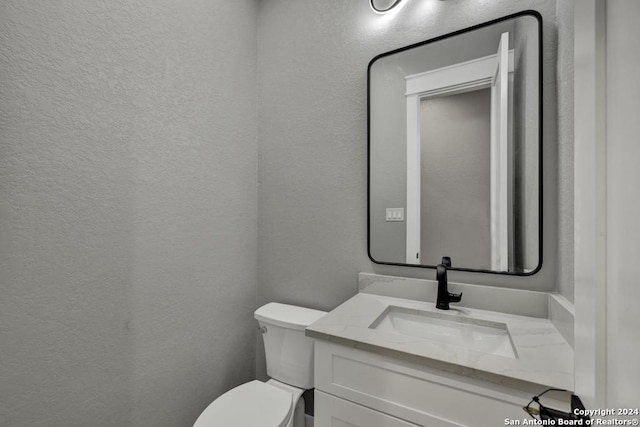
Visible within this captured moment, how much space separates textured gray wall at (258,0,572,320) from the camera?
1374 mm

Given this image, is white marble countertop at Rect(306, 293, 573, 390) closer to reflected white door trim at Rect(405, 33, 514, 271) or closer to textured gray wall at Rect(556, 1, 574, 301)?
textured gray wall at Rect(556, 1, 574, 301)

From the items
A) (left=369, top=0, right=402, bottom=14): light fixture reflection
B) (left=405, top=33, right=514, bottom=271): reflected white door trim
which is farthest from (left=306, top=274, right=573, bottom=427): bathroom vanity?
(left=369, top=0, right=402, bottom=14): light fixture reflection

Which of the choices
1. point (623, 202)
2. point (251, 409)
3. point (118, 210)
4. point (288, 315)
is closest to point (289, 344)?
point (288, 315)

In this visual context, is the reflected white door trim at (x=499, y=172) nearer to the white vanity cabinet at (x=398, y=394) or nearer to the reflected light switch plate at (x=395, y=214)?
the reflected light switch plate at (x=395, y=214)

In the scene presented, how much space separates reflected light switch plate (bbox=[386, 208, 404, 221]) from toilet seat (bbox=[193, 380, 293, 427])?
928 millimetres

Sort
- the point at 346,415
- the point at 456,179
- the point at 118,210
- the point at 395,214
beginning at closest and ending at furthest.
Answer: the point at 346,415 < the point at 118,210 < the point at 456,179 < the point at 395,214

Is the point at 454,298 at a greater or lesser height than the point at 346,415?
greater

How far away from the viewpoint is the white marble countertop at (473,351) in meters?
0.71

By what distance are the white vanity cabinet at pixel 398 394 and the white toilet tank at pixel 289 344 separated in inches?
13.8

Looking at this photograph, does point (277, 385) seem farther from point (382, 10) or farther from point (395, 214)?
point (382, 10)

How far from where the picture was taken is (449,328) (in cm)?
109

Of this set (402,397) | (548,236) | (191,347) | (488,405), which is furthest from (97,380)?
(548,236)

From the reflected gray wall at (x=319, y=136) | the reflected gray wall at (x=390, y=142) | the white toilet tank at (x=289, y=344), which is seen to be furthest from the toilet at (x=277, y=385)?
the reflected gray wall at (x=390, y=142)

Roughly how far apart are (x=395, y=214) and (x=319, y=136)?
1.94ft
